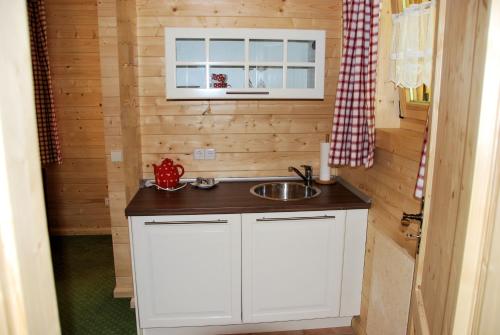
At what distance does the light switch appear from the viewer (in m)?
2.50

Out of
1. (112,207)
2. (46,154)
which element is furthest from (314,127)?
(46,154)

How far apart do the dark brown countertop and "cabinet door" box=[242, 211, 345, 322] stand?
0.17 feet

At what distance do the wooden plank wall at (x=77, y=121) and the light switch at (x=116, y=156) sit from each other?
1.14 m

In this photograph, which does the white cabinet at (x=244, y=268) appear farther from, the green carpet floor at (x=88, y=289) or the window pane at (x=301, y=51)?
the window pane at (x=301, y=51)

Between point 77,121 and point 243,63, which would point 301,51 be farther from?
point 77,121

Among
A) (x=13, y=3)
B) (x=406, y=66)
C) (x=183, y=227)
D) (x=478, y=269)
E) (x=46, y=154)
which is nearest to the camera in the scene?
(x=13, y=3)

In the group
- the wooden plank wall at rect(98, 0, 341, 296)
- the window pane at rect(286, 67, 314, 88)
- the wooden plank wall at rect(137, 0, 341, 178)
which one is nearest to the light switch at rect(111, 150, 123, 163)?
the wooden plank wall at rect(98, 0, 341, 296)

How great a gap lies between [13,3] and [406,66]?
1.60m

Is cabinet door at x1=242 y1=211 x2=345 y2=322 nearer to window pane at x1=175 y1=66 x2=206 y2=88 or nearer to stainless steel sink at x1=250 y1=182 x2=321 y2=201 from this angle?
stainless steel sink at x1=250 y1=182 x2=321 y2=201

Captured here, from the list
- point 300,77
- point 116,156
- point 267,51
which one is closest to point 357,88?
point 300,77

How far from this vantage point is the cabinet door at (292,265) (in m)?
2.18

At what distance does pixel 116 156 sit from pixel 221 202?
2.77 feet

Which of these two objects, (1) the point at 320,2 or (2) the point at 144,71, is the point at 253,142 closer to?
(2) the point at 144,71

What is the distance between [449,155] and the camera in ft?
2.65
